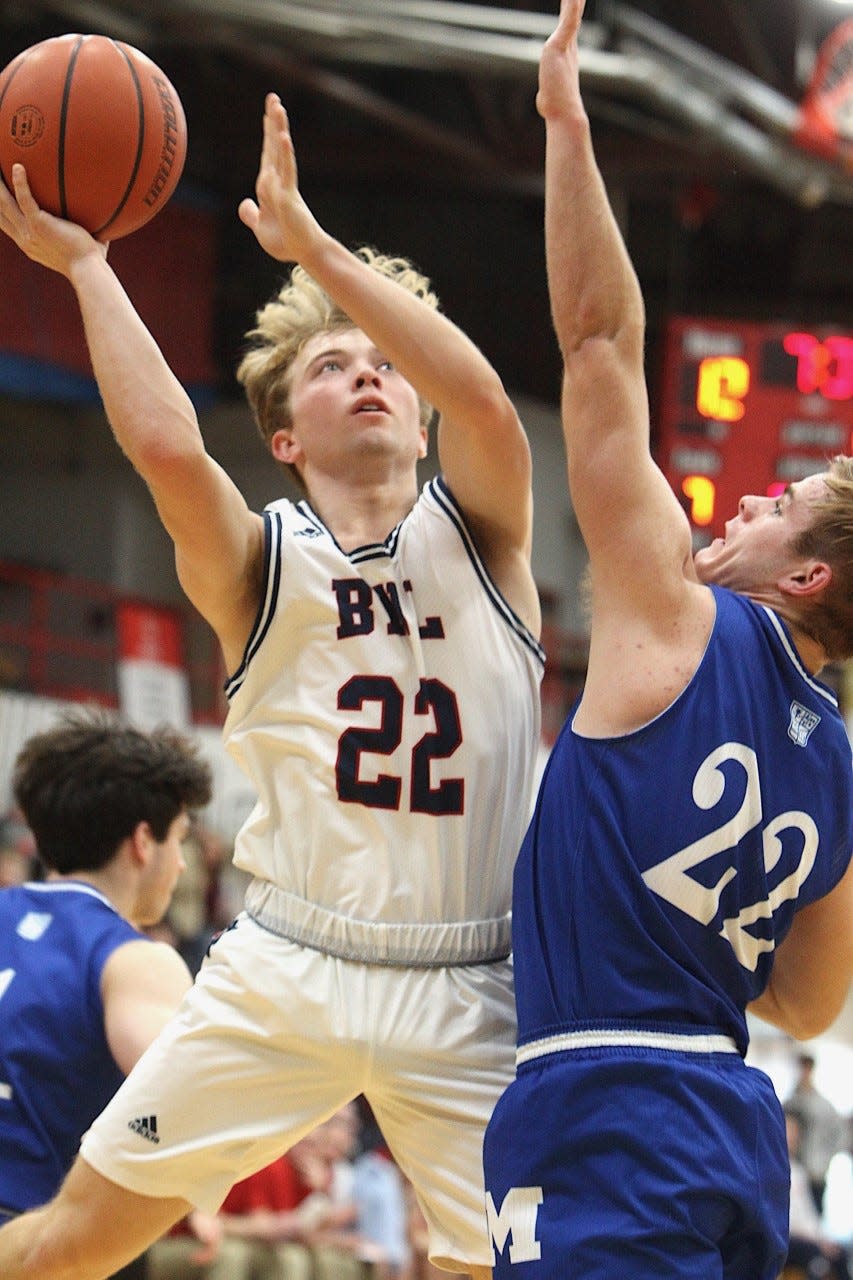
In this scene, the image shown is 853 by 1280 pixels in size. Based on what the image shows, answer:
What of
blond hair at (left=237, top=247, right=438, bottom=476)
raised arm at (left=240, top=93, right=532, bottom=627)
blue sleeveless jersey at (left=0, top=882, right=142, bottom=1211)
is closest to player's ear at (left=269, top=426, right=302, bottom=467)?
blond hair at (left=237, top=247, right=438, bottom=476)

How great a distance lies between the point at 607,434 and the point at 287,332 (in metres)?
1.14

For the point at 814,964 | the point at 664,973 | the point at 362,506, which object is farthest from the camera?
the point at 362,506

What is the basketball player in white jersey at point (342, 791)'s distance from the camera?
3.61m

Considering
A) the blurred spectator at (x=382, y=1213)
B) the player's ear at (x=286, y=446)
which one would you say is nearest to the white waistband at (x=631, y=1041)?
the player's ear at (x=286, y=446)

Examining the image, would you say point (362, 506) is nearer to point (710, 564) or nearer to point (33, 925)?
point (710, 564)

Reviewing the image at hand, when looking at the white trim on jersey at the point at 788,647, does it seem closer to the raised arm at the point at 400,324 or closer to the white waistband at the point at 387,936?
the raised arm at the point at 400,324

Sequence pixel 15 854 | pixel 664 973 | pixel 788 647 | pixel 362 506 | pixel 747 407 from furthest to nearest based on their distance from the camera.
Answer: pixel 747 407
pixel 15 854
pixel 362 506
pixel 788 647
pixel 664 973

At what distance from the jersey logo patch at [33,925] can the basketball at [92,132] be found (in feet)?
5.40

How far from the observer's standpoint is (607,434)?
3.38 metres

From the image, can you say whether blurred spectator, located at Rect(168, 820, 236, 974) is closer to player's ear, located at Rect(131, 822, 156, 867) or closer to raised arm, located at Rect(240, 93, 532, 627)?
player's ear, located at Rect(131, 822, 156, 867)

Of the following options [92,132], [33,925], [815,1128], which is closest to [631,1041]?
[33,925]

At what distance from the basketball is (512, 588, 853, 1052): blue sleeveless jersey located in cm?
152

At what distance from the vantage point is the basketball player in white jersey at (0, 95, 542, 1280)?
361 cm

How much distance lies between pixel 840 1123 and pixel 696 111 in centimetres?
715
